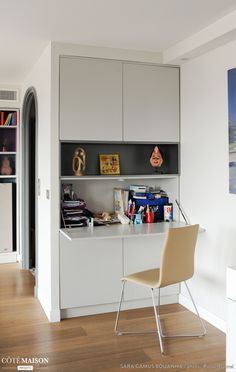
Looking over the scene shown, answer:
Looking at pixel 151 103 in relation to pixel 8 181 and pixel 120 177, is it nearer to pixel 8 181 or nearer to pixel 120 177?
pixel 120 177

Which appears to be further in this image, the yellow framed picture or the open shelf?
the yellow framed picture

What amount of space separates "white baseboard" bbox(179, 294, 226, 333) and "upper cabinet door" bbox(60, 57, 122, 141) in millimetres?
1640

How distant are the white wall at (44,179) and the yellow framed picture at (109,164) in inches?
20.8

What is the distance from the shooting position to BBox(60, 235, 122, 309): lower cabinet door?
12.3 ft

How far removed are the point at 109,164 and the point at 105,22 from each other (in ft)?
4.41

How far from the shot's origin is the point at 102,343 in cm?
323

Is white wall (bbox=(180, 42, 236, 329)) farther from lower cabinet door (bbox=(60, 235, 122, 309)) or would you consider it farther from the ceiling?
lower cabinet door (bbox=(60, 235, 122, 309))

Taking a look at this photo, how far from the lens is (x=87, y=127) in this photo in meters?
3.79

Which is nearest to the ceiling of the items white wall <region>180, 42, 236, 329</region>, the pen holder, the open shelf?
white wall <region>180, 42, 236, 329</region>

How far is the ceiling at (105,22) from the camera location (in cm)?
284

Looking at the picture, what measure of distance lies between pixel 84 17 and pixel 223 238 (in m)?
2.02

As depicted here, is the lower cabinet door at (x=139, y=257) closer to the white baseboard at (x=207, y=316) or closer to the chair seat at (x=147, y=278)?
the white baseboard at (x=207, y=316)
